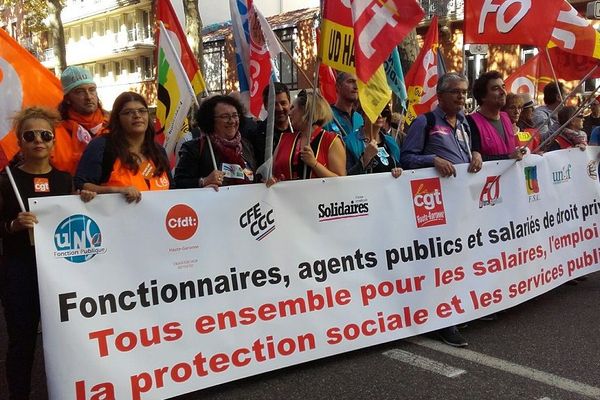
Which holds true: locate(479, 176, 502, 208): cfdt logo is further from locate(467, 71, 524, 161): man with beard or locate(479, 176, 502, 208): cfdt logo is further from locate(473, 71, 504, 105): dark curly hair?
locate(473, 71, 504, 105): dark curly hair

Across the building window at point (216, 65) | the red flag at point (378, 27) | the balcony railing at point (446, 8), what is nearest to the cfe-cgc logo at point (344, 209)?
the red flag at point (378, 27)

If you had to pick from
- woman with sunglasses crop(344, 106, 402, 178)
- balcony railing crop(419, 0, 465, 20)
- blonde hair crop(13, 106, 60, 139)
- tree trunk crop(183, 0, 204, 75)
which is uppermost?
balcony railing crop(419, 0, 465, 20)

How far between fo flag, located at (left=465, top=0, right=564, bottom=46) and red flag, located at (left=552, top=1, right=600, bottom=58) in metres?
0.14

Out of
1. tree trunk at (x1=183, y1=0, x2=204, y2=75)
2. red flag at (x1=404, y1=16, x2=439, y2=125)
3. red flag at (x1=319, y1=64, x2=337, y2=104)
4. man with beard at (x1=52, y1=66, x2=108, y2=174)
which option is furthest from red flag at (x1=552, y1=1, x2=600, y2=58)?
tree trunk at (x1=183, y1=0, x2=204, y2=75)

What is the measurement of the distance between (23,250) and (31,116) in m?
0.71

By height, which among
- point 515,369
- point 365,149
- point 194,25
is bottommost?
point 515,369

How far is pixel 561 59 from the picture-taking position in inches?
251

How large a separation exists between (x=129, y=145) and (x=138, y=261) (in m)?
0.70

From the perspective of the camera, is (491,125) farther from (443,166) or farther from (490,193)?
(443,166)

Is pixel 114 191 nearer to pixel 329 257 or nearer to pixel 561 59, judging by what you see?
pixel 329 257

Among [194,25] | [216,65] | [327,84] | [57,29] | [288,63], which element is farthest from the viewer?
[216,65]

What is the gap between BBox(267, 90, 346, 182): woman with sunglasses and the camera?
4199mm

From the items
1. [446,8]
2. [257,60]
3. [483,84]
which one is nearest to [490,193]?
[483,84]

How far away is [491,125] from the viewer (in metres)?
5.07
